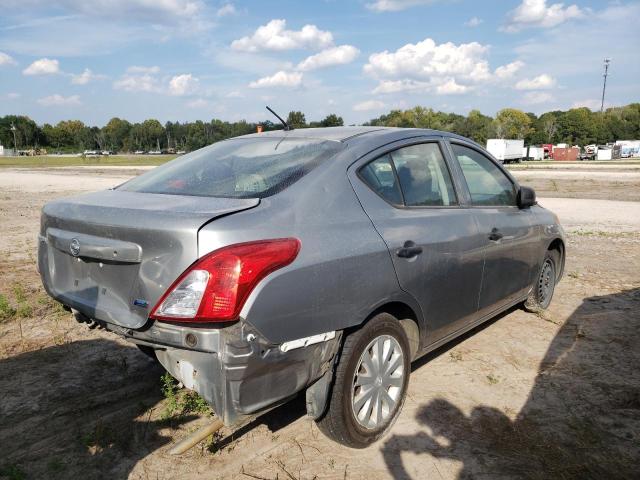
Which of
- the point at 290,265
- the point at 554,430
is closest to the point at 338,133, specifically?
the point at 290,265

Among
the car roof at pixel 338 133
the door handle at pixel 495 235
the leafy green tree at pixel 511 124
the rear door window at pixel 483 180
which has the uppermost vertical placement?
the leafy green tree at pixel 511 124

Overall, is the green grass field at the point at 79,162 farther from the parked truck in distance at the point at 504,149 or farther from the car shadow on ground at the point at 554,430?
the car shadow on ground at the point at 554,430

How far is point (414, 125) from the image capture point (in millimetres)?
99062

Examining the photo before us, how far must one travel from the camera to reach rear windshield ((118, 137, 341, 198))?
2799mm

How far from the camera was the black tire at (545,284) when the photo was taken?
16.7 feet

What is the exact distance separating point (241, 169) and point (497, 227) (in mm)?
2032

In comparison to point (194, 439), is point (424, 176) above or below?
above

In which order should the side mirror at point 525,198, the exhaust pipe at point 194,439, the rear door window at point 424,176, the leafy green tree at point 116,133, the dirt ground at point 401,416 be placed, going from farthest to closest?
the leafy green tree at point 116,133
the side mirror at point 525,198
the rear door window at point 424,176
the dirt ground at point 401,416
the exhaust pipe at point 194,439

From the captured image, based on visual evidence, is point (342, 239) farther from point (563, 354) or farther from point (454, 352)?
point (563, 354)

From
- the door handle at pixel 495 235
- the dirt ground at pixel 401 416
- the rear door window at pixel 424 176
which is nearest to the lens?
the dirt ground at pixel 401 416

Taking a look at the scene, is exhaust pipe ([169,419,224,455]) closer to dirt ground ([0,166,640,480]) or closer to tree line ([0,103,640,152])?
dirt ground ([0,166,640,480])

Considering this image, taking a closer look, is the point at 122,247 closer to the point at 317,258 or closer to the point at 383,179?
the point at 317,258

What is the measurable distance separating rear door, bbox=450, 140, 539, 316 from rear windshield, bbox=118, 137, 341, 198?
1.35m

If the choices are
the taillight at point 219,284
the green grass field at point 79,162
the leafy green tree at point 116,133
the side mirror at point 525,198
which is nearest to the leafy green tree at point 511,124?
the green grass field at point 79,162
